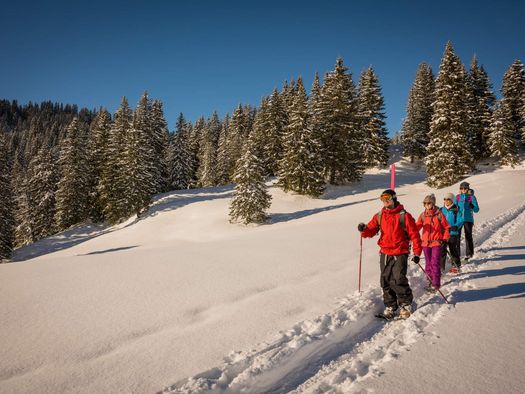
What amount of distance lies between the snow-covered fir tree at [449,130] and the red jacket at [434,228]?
29.7 meters

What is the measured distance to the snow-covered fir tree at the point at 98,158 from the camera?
38.4m

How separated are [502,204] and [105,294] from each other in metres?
23.8

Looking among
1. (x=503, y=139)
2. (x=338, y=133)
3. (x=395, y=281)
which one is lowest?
(x=395, y=281)

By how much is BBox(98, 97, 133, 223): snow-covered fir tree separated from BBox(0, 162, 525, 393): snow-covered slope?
26.5 m

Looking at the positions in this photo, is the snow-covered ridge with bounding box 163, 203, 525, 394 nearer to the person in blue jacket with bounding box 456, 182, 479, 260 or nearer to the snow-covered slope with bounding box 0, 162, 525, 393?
the snow-covered slope with bounding box 0, 162, 525, 393

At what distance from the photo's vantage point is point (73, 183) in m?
37.7

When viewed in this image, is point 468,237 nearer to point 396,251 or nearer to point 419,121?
point 396,251

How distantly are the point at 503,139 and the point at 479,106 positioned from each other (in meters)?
8.18

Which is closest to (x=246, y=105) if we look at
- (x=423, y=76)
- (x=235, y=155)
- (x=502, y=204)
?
(x=235, y=155)

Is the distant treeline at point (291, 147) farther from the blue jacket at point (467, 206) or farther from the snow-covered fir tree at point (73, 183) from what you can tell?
the blue jacket at point (467, 206)

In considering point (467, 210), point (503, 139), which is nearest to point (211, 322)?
point (467, 210)

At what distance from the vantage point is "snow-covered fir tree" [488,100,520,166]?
3856 centimetres

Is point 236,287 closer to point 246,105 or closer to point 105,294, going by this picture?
point 105,294

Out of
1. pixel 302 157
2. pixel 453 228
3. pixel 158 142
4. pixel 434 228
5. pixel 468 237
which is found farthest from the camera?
pixel 158 142
